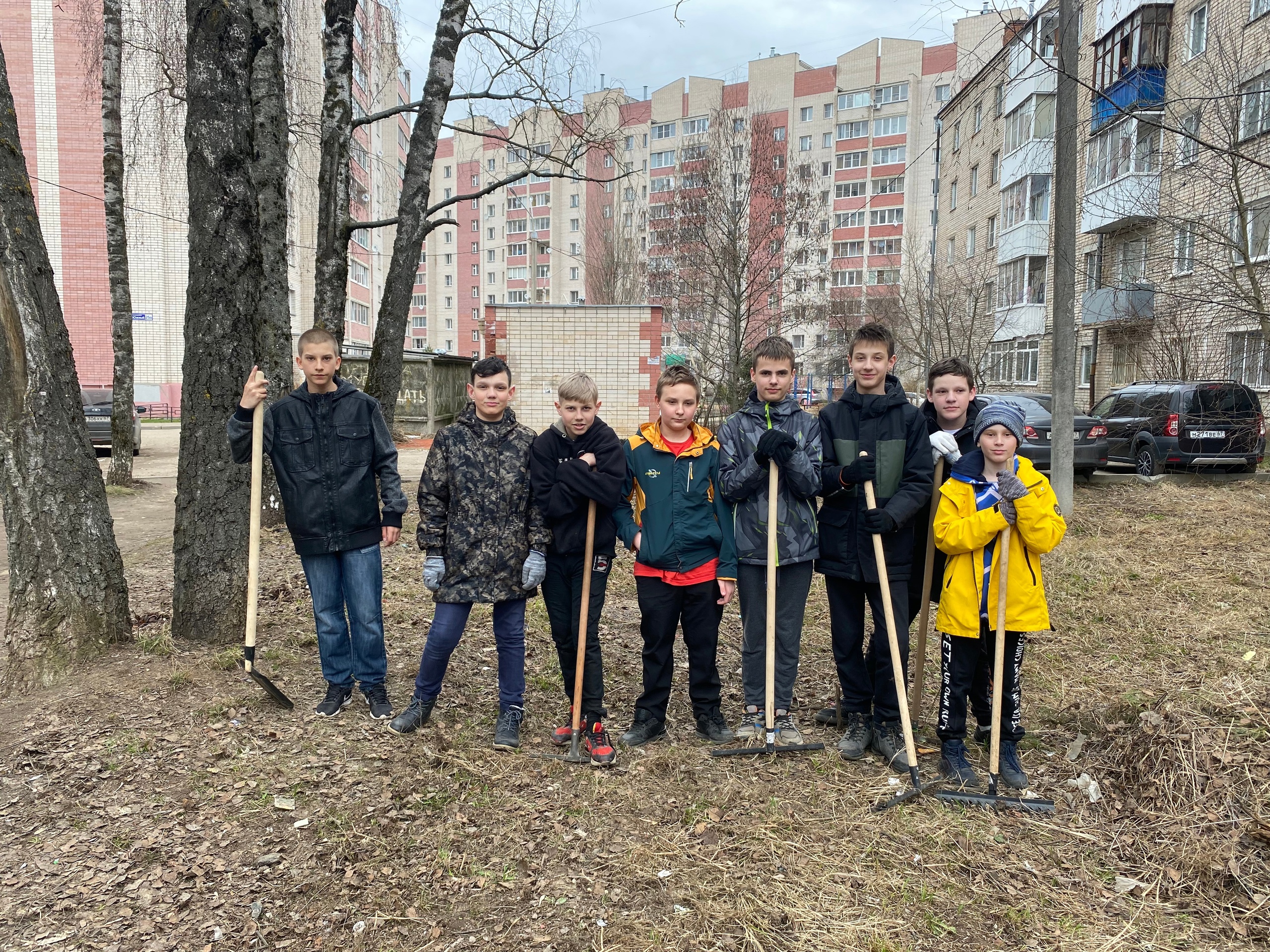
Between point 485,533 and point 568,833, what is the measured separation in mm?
1320

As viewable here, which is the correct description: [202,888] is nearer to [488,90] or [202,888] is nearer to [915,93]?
[488,90]

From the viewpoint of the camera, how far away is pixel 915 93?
52094 millimetres

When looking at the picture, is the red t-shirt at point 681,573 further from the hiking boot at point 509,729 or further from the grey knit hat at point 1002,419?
the grey knit hat at point 1002,419

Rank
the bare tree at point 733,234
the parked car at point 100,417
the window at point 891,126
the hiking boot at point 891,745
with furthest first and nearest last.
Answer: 1. the window at point 891,126
2. the bare tree at point 733,234
3. the parked car at point 100,417
4. the hiking boot at point 891,745

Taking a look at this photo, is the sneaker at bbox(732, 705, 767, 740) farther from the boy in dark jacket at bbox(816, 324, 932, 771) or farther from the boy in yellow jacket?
the boy in yellow jacket

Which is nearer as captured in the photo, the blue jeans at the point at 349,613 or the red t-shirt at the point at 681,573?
the red t-shirt at the point at 681,573

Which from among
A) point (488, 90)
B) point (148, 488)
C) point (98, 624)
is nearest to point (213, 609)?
point (98, 624)

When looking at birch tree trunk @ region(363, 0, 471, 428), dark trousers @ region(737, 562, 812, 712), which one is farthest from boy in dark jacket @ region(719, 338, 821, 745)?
birch tree trunk @ region(363, 0, 471, 428)

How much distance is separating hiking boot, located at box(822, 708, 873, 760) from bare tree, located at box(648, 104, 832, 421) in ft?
38.4

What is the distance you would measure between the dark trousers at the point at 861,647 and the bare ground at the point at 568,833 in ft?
0.89

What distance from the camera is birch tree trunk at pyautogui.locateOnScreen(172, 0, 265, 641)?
427cm

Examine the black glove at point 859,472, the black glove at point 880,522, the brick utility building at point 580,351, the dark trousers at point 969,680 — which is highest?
the brick utility building at point 580,351

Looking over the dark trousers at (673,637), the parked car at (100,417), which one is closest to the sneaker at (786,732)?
the dark trousers at (673,637)

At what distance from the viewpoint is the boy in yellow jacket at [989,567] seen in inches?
131
